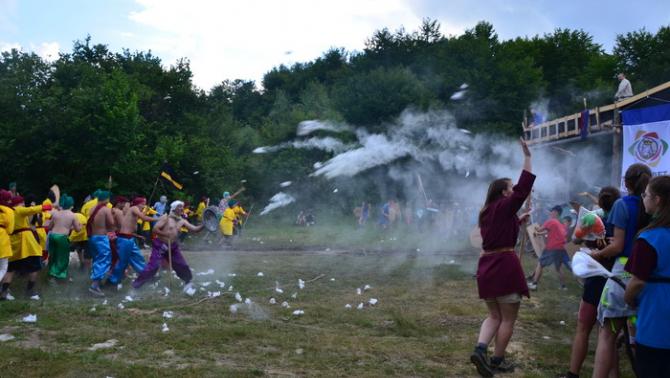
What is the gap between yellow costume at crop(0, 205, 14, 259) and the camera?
354 inches

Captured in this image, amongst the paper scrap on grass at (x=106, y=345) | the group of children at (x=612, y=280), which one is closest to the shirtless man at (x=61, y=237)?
the paper scrap on grass at (x=106, y=345)

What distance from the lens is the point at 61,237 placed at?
10.8m

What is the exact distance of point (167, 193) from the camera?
25219mm

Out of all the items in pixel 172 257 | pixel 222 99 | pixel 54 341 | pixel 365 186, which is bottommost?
pixel 54 341

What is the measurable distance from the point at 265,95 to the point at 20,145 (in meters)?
26.7

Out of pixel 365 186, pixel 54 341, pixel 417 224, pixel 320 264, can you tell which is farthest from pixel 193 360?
pixel 365 186

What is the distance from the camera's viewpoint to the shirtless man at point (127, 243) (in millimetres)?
10906

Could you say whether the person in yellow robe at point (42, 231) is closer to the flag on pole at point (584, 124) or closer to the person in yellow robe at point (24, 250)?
the person in yellow robe at point (24, 250)

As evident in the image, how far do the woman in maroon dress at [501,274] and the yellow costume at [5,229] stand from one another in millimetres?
7138

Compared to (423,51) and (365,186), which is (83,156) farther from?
(423,51)

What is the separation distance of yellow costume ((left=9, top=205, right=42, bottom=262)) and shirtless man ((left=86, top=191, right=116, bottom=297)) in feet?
3.12

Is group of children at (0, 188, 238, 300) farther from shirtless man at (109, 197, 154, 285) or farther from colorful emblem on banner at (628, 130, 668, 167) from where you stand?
colorful emblem on banner at (628, 130, 668, 167)

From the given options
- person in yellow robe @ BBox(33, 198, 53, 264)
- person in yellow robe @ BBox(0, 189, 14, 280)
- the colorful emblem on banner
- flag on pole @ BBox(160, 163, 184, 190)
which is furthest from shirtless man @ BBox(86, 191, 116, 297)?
the colorful emblem on banner

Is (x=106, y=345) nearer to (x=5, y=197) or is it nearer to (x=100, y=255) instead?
(x=5, y=197)
